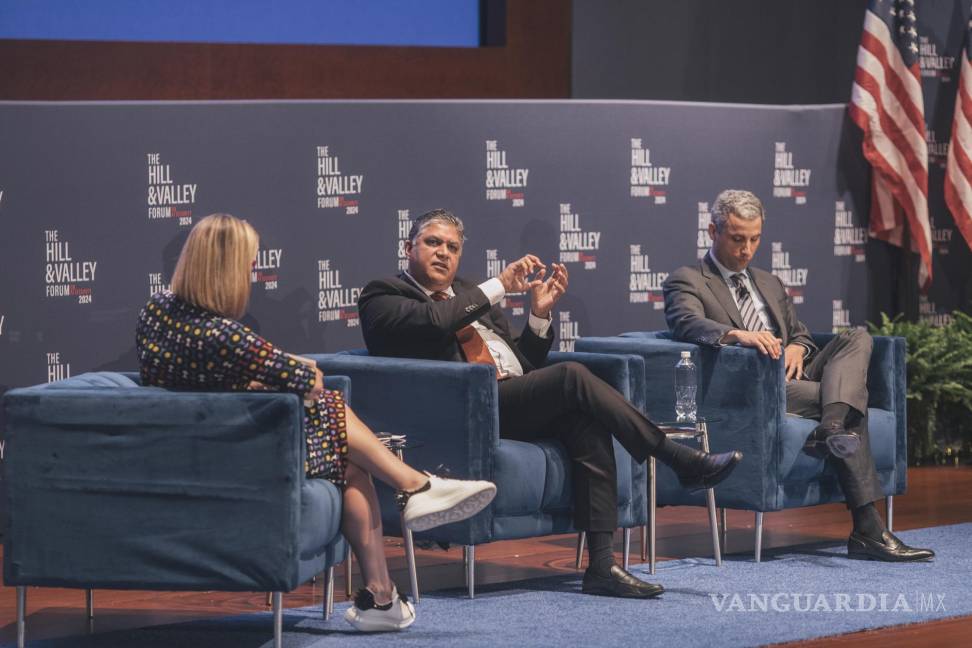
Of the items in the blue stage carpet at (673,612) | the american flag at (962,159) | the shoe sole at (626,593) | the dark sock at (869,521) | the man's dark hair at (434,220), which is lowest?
the blue stage carpet at (673,612)

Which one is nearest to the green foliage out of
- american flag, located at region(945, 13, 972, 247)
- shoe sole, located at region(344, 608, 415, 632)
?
american flag, located at region(945, 13, 972, 247)

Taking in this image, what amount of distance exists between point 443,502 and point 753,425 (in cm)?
147

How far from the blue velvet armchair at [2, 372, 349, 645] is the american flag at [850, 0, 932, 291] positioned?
4294 mm

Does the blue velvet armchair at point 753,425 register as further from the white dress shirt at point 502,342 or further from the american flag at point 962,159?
the american flag at point 962,159

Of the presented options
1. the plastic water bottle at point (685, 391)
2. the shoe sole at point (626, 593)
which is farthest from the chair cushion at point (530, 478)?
the plastic water bottle at point (685, 391)

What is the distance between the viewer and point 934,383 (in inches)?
294

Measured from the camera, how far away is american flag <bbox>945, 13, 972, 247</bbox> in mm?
7613

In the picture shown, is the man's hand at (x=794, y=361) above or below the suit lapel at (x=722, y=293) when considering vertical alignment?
below

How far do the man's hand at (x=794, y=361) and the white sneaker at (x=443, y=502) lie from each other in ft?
5.81

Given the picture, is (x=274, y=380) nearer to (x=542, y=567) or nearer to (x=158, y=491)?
(x=158, y=491)

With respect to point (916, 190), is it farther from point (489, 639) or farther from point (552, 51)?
point (489, 639)

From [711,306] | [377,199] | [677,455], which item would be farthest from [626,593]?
[377,199]

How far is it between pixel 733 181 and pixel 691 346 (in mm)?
1880

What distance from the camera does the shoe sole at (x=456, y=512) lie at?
4.17m
